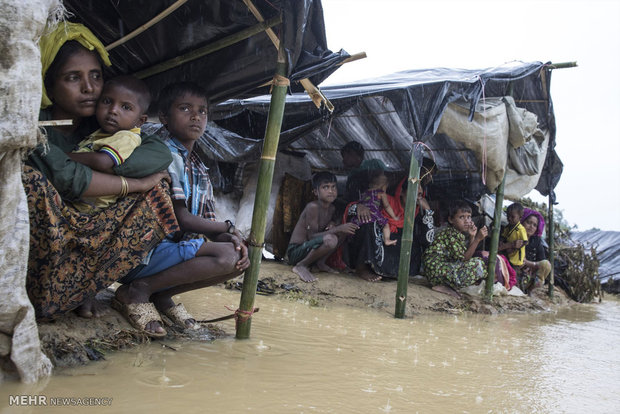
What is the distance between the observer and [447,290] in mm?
6570

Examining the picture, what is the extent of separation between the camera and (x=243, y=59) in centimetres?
370

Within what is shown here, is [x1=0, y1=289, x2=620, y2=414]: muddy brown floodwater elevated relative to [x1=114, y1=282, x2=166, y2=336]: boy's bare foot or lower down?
lower down

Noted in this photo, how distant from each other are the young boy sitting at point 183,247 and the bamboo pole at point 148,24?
41 centimetres

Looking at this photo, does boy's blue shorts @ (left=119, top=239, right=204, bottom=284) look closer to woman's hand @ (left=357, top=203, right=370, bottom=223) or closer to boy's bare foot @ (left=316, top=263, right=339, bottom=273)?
boy's bare foot @ (left=316, top=263, right=339, bottom=273)

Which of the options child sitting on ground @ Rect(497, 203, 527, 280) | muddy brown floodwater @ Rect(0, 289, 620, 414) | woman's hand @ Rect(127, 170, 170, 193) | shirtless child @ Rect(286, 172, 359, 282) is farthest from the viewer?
child sitting on ground @ Rect(497, 203, 527, 280)

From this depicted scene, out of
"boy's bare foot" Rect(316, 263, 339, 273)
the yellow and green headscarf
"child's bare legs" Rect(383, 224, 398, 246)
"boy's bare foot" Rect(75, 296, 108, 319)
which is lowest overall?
"boy's bare foot" Rect(75, 296, 108, 319)

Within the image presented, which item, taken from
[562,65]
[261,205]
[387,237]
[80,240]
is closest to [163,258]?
[80,240]

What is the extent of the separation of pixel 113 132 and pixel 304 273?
384 cm

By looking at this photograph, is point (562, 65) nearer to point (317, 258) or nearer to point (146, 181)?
point (317, 258)

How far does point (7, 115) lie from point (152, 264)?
137 cm

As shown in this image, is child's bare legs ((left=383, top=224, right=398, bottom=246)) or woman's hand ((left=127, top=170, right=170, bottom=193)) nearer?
woman's hand ((left=127, top=170, right=170, bottom=193))

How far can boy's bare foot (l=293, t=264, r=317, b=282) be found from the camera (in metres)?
6.14

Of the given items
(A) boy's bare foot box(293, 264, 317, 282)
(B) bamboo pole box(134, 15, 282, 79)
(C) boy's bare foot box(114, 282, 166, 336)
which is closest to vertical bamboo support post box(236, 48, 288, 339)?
(B) bamboo pole box(134, 15, 282, 79)

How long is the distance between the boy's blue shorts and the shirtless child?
3.26 m
